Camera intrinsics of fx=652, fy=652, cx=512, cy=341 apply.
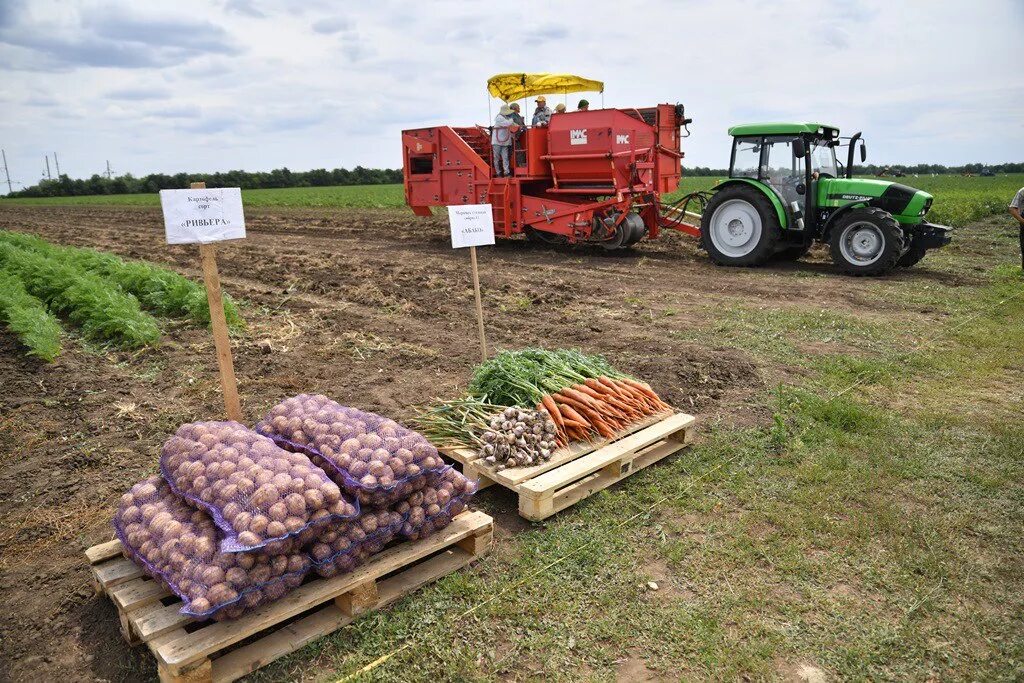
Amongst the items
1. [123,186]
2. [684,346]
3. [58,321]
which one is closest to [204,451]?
[684,346]

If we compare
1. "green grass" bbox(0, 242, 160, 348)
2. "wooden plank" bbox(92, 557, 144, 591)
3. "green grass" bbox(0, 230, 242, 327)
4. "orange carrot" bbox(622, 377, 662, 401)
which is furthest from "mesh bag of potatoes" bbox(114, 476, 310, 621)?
"green grass" bbox(0, 230, 242, 327)

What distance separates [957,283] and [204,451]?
11.8 metres

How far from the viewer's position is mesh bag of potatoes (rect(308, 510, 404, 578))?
3139mm

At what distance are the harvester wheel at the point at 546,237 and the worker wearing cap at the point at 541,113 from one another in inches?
99.2

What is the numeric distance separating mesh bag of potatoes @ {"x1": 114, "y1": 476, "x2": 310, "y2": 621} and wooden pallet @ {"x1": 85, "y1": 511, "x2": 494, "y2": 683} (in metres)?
0.08

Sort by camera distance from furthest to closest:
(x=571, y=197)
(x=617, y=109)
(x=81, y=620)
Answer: (x=571, y=197) < (x=617, y=109) < (x=81, y=620)

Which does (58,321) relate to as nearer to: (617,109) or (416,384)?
(416,384)

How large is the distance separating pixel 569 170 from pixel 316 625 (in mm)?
11912

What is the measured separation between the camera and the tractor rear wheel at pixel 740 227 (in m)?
11.9

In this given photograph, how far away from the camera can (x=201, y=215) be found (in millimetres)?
3918

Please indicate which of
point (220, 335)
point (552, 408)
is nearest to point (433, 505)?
point (552, 408)

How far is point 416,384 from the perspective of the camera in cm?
631

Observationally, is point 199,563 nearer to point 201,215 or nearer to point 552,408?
point 201,215

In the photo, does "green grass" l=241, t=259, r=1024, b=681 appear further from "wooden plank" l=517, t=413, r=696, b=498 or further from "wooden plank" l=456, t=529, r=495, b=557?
"wooden plank" l=517, t=413, r=696, b=498
